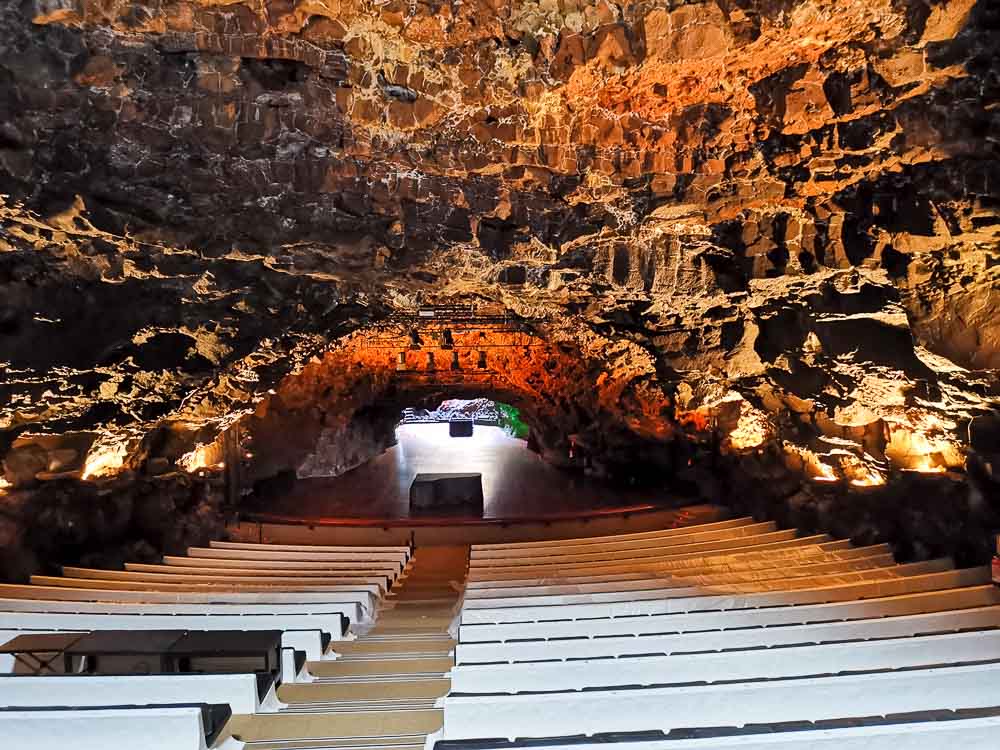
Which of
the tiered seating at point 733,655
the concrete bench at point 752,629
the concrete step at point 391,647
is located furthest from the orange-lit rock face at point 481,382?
the concrete step at point 391,647

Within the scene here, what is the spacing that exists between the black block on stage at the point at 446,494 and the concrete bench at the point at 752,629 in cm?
875

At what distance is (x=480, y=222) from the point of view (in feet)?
24.7

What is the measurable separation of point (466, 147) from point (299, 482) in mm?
12809

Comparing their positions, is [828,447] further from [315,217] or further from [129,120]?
[129,120]

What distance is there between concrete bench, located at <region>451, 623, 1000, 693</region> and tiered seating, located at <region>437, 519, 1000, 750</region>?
0.01 m

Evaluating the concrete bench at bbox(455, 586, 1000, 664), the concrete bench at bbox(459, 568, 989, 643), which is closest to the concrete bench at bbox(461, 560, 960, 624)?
the concrete bench at bbox(459, 568, 989, 643)

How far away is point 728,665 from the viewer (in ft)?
15.1

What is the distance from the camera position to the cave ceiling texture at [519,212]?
544 cm

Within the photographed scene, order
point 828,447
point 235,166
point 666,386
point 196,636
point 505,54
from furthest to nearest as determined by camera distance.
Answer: point 666,386, point 828,447, point 235,166, point 505,54, point 196,636

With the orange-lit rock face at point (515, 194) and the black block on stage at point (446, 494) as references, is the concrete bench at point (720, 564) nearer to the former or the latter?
the orange-lit rock face at point (515, 194)

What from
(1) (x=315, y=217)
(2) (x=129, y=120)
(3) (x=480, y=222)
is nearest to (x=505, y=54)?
(3) (x=480, y=222)

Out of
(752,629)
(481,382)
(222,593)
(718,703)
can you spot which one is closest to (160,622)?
(222,593)

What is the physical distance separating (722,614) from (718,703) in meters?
2.02

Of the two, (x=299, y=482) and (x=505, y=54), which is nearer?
(x=505, y=54)
